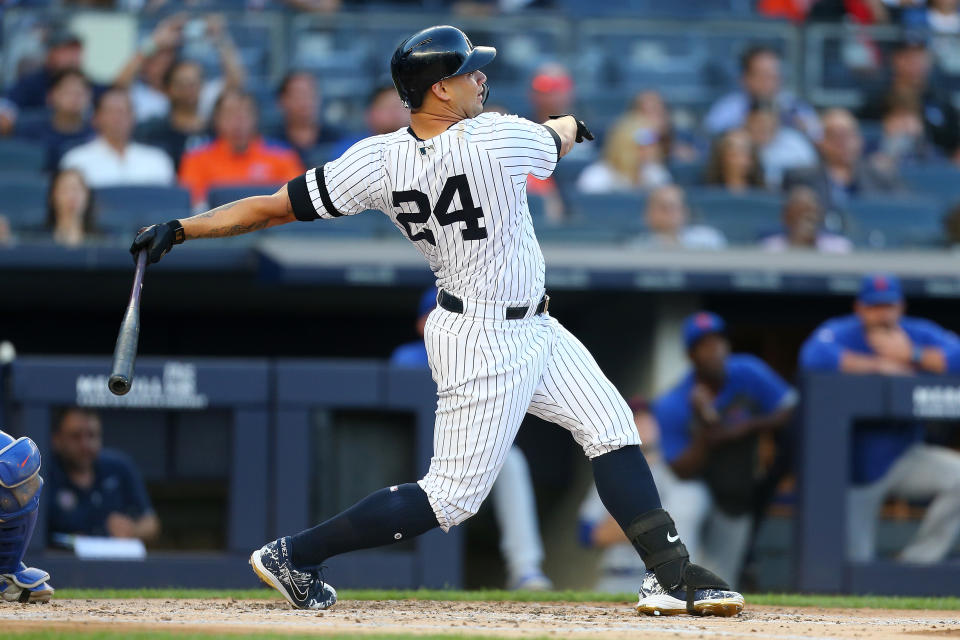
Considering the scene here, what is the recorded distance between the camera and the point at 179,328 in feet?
25.1

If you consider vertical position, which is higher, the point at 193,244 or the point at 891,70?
the point at 891,70

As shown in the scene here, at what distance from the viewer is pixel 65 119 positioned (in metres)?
7.69

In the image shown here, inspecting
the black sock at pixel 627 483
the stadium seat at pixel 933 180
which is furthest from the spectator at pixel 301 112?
the black sock at pixel 627 483

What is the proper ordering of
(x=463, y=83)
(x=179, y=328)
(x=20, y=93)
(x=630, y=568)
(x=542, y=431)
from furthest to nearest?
(x=20, y=93) → (x=179, y=328) → (x=542, y=431) → (x=630, y=568) → (x=463, y=83)

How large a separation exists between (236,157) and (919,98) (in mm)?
4367

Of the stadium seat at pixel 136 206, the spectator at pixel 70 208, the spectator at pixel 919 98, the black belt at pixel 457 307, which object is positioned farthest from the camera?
the spectator at pixel 919 98

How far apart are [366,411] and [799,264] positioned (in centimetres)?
218

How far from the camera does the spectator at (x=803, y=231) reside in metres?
7.13

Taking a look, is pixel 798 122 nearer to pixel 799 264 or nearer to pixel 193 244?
pixel 799 264

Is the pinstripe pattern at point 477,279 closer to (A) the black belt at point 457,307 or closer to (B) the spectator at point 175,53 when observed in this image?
(A) the black belt at point 457,307

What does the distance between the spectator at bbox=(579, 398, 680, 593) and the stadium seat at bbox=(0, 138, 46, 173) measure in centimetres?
356

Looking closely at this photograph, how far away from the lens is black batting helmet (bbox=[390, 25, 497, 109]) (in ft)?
11.2

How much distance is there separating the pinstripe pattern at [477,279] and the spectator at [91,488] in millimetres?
2175

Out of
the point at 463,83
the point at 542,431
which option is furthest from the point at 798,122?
the point at 463,83
